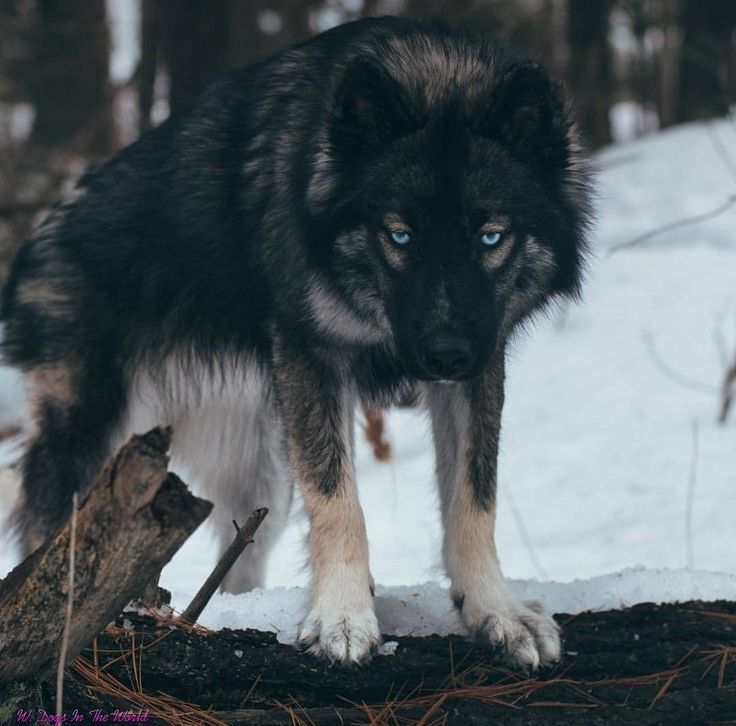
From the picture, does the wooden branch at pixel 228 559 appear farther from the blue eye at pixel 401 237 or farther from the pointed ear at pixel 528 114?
the pointed ear at pixel 528 114

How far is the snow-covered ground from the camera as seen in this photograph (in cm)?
491

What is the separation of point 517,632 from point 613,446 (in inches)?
139

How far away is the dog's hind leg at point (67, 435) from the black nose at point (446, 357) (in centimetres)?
154

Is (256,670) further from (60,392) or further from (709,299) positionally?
(709,299)

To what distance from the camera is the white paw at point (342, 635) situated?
108 inches

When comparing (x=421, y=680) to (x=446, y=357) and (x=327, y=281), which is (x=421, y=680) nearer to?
(x=446, y=357)

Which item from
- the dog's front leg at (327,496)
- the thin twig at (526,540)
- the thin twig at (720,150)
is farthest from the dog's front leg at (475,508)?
the thin twig at (720,150)

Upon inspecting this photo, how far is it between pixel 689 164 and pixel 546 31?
13.2 ft

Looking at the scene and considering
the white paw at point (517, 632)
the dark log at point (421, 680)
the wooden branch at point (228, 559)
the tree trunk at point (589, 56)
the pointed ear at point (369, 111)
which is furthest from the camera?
the tree trunk at point (589, 56)

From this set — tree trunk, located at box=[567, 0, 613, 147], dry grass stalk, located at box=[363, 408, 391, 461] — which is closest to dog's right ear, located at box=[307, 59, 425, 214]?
dry grass stalk, located at box=[363, 408, 391, 461]

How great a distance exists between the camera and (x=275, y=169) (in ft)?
12.1

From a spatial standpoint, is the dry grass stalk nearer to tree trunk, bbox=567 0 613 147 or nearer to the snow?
the snow

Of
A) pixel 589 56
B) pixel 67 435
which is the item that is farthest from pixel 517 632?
pixel 589 56

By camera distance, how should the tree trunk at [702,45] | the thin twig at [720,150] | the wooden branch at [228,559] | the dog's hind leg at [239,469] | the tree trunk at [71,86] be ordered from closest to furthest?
the wooden branch at [228,559]
the dog's hind leg at [239,469]
the thin twig at [720,150]
the tree trunk at [702,45]
the tree trunk at [71,86]
